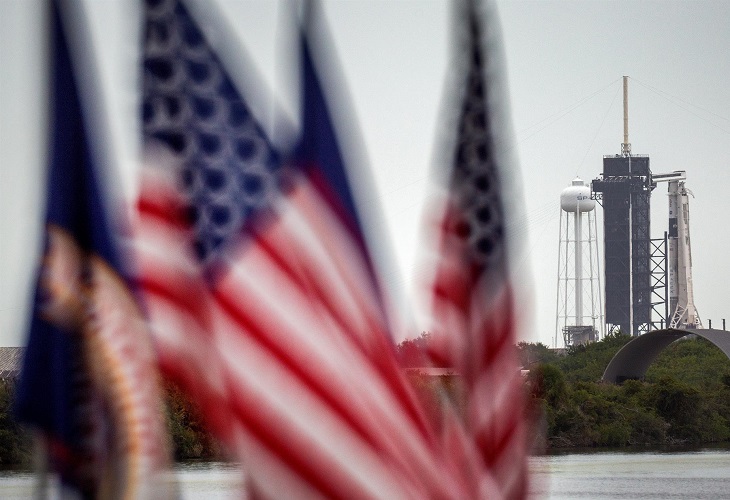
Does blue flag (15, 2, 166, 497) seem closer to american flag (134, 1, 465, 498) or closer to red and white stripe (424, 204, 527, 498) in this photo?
american flag (134, 1, 465, 498)

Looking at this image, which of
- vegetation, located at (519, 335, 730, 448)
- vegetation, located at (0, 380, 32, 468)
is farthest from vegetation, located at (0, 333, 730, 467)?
vegetation, located at (0, 380, 32, 468)

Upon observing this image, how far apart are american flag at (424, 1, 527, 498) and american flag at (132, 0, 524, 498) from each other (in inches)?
24.2

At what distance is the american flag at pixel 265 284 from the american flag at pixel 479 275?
61 cm

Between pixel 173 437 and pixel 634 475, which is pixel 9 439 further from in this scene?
pixel 634 475

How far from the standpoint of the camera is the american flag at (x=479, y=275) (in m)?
8.27

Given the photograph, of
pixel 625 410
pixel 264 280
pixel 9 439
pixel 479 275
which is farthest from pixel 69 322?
pixel 625 410

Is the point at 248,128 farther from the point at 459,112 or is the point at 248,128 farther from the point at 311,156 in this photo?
the point at 459,112

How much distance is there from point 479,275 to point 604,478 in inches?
1009

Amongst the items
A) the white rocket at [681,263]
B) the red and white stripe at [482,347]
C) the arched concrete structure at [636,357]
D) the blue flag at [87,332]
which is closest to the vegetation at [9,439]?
the arched concrete structure at [636,357]

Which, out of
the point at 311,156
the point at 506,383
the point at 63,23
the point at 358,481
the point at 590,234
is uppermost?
the point at 590,234

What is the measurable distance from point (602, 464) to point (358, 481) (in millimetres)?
30652

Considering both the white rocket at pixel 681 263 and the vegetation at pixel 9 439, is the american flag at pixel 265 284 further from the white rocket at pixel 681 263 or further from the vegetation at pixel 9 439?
the white rocket at pixel 681 263

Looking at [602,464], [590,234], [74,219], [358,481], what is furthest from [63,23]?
[590,234]

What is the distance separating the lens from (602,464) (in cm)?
3709
